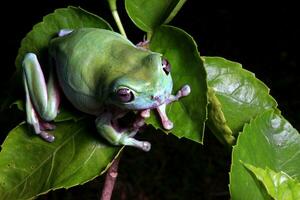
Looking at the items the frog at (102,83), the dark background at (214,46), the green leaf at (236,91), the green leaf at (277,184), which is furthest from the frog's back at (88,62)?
the dark background at (214,46)

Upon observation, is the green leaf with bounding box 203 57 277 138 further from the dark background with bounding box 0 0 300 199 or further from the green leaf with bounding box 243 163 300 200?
the dark background with bounding box 0 0 300 199

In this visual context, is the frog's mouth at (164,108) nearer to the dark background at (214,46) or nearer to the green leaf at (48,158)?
the green leaf at (48,158)

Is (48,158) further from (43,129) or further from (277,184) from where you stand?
(277,184)

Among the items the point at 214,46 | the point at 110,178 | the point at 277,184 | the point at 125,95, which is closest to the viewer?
the point at 277,184

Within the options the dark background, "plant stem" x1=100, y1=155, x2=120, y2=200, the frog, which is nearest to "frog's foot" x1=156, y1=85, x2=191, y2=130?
the frog

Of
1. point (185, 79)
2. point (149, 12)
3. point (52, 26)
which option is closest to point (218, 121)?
point (185, 79)
